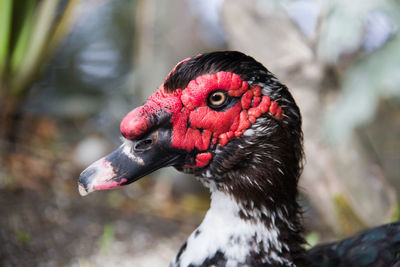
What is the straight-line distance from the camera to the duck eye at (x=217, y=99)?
1.60 metres

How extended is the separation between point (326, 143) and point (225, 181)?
1.76 m

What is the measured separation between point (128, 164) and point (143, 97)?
3.13m

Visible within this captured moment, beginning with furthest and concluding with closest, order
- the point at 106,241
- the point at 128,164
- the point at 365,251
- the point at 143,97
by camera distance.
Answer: the point at 143,97
the point at 106,241
the point at 365,251
the point at 128,164

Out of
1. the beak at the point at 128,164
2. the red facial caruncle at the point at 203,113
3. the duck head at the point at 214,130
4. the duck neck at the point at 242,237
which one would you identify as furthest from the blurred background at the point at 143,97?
the beak at the point at 128,164

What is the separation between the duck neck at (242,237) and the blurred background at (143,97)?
72 centimetres

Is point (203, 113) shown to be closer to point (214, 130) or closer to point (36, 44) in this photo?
point (214, 130)

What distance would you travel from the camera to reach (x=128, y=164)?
159cm

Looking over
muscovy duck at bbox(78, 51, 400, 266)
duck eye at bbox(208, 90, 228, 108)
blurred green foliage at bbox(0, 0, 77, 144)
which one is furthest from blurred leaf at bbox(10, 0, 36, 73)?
duck eye at bbox(208, 90, 228, 108)

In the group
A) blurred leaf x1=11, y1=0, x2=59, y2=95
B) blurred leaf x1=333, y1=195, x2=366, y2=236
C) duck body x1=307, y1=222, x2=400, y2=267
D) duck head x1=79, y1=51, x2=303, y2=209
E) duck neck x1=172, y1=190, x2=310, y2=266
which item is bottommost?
blurred leaf x1=333, y1=195, x2=366, y2=236

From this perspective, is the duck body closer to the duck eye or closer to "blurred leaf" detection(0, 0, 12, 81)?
the duck eye

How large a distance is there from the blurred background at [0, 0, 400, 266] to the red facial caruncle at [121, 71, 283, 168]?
37.1 inches

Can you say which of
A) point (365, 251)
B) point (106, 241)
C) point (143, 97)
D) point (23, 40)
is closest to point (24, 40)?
point (23, 40)

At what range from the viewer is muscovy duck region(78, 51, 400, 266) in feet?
5.20

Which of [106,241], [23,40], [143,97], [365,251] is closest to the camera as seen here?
[365,251]
